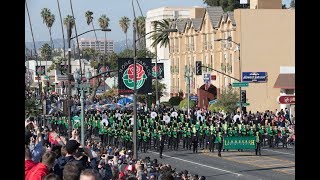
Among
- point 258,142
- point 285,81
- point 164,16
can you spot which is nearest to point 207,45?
point 285,81

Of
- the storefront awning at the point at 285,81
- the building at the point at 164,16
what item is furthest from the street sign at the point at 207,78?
the building at the point at 164,16

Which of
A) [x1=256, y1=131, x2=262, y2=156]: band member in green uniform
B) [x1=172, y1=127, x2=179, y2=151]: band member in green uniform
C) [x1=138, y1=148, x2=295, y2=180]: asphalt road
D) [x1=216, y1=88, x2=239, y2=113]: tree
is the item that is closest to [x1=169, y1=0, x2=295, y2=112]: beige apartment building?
[x1=216, y1=88, x2=239, y2=113]: tree

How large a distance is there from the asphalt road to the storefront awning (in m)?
22.4

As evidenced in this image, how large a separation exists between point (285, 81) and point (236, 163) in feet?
101

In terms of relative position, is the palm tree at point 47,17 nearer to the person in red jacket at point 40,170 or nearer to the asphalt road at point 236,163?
the asphalt road at point 236,163

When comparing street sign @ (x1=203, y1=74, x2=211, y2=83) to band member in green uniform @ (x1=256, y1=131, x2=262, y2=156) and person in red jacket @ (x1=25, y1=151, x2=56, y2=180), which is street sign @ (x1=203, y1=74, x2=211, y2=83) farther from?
person in red jacket @ (x1=25, y1=151, x2=56, y2=180)

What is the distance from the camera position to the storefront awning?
67625 mm

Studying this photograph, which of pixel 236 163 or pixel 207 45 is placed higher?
pixel 207 45

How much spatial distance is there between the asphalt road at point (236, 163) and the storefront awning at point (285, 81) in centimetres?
2240

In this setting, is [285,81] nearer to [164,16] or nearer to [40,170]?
[164,16]

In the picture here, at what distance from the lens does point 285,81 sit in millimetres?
68875

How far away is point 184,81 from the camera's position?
8800cm
